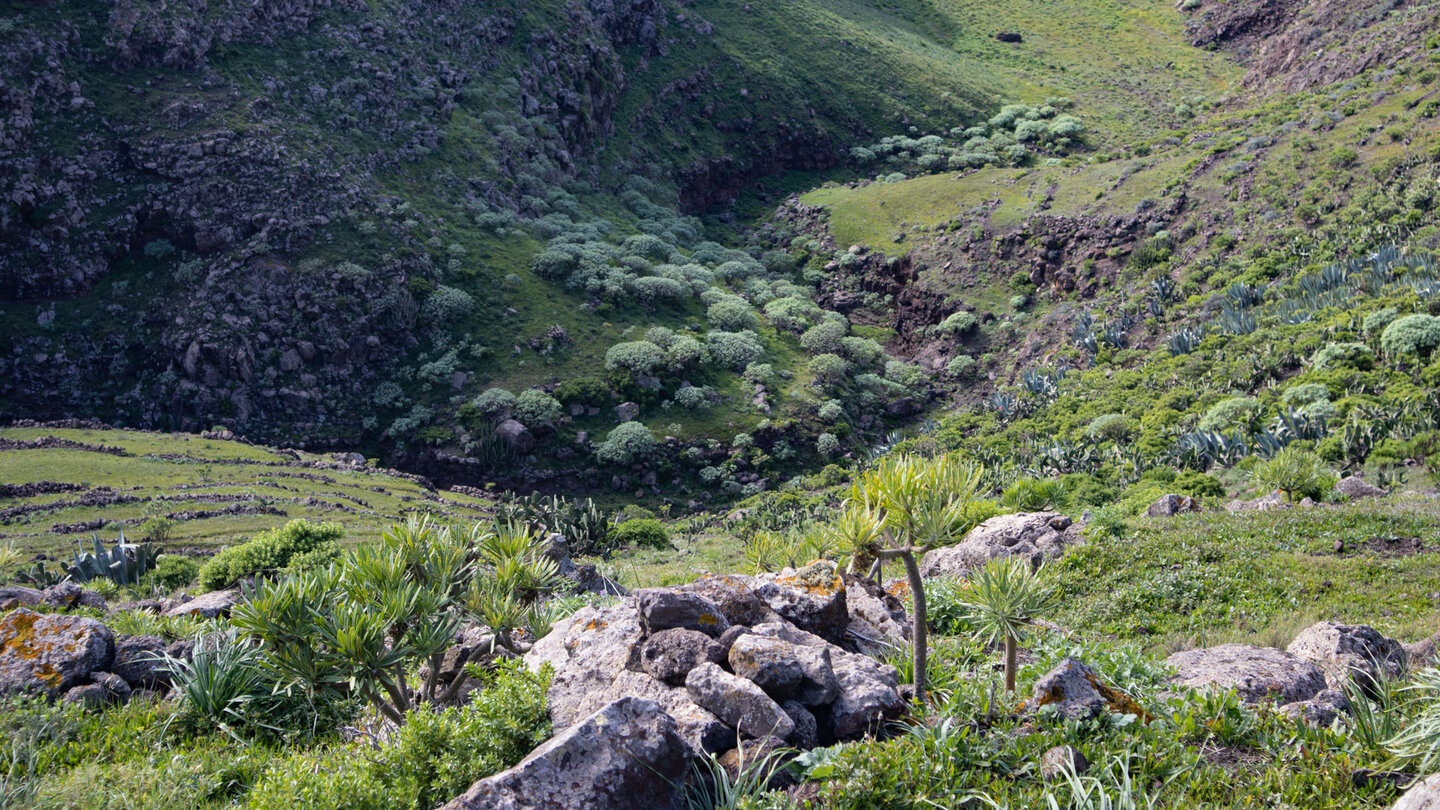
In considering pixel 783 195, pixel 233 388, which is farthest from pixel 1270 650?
pixel 783 195

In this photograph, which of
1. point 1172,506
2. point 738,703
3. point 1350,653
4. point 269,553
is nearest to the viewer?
point 738,703

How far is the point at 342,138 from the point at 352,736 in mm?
45684

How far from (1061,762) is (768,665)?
2151 mm

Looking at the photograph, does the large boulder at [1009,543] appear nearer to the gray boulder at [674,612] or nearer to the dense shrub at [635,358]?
the gray boulder at [674,612]

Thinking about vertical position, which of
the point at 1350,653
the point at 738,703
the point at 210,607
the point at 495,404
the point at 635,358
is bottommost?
the point at 495,404

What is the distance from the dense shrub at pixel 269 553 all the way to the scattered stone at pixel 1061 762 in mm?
13952

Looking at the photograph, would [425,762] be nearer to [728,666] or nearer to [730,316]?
[728,666]

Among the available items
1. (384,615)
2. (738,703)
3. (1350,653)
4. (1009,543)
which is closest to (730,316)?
(1009,543)

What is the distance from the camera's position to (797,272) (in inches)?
2223

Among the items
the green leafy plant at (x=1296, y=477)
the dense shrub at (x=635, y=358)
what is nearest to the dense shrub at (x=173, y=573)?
the dense shrub at (x=635, y=358)

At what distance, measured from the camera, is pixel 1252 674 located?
267 inches

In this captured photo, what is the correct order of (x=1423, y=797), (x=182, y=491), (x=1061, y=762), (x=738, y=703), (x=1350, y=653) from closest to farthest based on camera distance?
1. (x=1423, y=797)
2. (x=1061, y=762)
3. (x=738, y=703)
4. (x=1350, y=653)
5. (x=182, y=491)

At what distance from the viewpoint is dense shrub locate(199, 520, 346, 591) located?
1547 centimetres

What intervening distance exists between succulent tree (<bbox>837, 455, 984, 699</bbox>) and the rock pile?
29.2 inches
